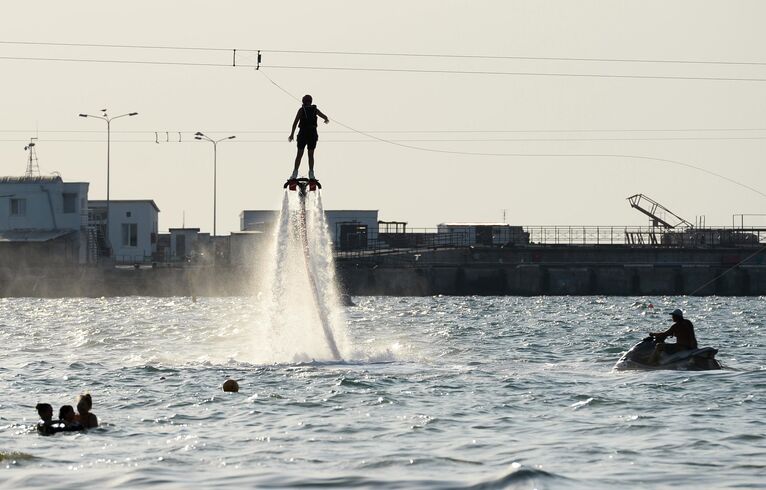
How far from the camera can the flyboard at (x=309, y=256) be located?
36438 mm

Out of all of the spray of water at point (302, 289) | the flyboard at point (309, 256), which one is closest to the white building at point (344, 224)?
the spray of water at point (302, 289)

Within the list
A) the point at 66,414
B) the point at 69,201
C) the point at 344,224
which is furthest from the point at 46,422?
the point at 344,224

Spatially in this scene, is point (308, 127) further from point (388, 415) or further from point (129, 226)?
point (129, 226)

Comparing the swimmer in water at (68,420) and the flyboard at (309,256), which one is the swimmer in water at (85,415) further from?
the flyboard at (309,256)

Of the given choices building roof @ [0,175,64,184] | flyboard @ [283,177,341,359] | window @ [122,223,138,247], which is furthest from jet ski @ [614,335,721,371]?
window @ [122,223,138,247]

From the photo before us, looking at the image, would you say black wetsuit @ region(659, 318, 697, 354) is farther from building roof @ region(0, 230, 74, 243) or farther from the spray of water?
building roof @ region(0, 230, 74, 243)

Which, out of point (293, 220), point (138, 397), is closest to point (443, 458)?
point (138, 397)

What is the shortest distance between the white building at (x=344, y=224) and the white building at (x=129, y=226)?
30.6ft

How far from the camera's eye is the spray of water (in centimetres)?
3878

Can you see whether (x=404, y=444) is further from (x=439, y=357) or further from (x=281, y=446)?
(x=439, y=357)

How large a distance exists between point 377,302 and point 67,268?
26441mm

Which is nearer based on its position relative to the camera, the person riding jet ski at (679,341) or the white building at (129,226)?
the person riding jet ski at (679,341)

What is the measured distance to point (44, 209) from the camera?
117 m

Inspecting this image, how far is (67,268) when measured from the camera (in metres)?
111
